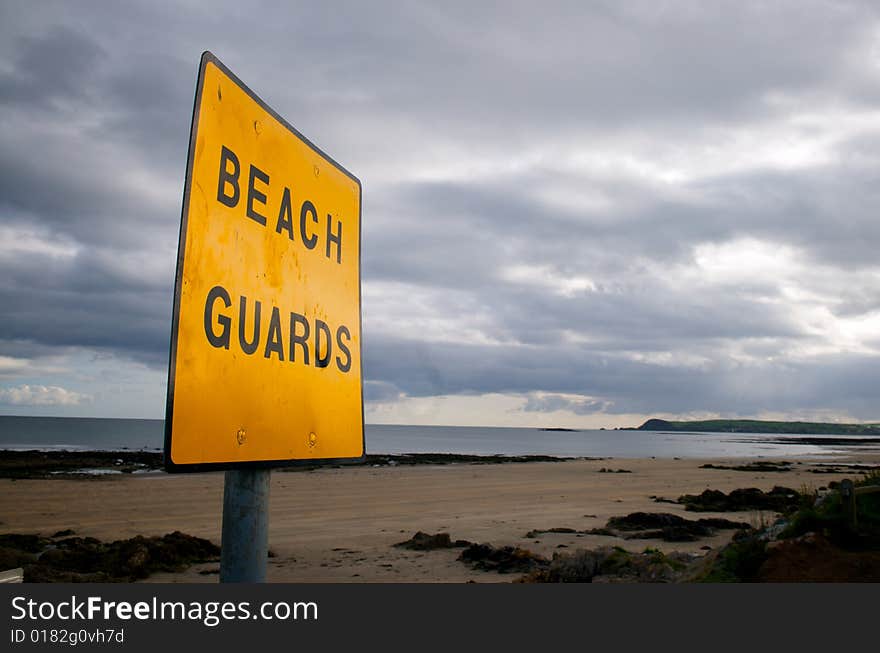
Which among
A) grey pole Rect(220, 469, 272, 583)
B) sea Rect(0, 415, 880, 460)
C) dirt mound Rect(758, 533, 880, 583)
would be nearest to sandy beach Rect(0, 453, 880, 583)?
dirt mound Rect(758, 533, 880, 583)

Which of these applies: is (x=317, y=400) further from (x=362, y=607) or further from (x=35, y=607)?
(x=35, y=607)

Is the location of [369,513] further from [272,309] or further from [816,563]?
[272,309]

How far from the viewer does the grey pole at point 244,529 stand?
1.58m

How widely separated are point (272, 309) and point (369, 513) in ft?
49.9

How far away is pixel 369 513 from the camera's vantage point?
1611 centimetres

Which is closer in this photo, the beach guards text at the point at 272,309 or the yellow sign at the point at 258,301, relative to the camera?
the yellow sign at the point at 258,301

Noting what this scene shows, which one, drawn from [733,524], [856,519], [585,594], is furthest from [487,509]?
[585,594]

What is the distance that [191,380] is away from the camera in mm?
1399

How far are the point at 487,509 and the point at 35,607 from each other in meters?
15.9

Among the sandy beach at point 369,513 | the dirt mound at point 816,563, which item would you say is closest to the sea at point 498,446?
the sandy beach at point 369,513

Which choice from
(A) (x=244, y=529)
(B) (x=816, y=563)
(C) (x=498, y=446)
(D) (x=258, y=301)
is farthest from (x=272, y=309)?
(C) (x=498, y=446)

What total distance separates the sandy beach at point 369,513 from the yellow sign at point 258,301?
22.2ft

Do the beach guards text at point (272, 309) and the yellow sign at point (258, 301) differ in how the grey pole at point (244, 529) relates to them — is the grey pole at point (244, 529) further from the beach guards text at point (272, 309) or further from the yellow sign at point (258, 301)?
the beach guards text at point (272, 309)

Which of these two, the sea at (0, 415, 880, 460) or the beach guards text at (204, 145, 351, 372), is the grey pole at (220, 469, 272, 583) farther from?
the sea at (0, 415, 880, 460)
